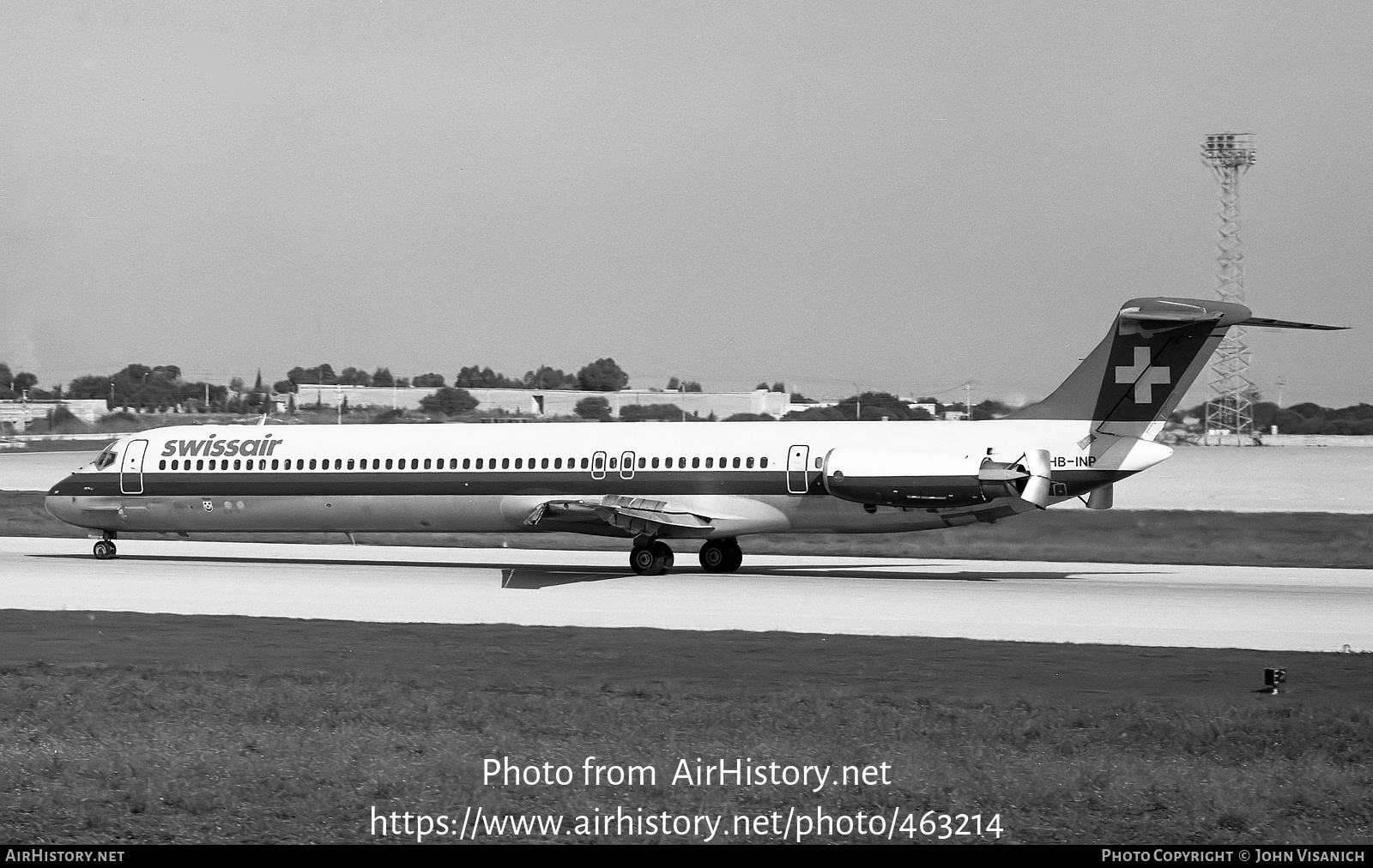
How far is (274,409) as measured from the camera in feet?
139

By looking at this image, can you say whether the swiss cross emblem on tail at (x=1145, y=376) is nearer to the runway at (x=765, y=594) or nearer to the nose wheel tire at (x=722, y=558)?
the runway at (x=765, y=594)

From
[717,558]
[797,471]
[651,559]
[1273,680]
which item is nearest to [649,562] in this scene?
[651,559]

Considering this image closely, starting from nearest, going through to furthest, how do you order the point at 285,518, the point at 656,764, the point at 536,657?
the point at 656,764 → the point at 536,657 → the point at 285,518

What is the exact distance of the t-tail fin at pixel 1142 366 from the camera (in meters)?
25.0

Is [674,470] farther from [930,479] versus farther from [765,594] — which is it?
[930,479]

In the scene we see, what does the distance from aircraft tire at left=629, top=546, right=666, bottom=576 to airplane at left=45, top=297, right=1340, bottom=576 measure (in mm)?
27

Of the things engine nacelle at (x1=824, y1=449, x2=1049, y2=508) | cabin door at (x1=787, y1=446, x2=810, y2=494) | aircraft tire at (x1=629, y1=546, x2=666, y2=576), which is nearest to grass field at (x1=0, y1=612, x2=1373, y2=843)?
engine nacelle at (x1=824, y1=449, x2=1049, y2=508)

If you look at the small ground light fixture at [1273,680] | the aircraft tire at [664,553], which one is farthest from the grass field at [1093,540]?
the small ground light fixture at [1273,680]

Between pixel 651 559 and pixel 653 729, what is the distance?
15.8 meters

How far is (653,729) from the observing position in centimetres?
1180

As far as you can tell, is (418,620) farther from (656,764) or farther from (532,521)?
(656,764)

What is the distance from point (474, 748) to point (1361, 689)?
8969mm

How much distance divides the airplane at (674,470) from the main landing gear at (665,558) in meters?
0.03
